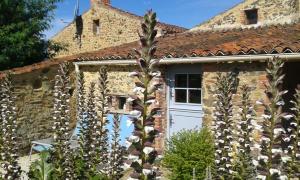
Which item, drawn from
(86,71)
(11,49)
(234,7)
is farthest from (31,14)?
(234,7)

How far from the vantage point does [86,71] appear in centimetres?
1511

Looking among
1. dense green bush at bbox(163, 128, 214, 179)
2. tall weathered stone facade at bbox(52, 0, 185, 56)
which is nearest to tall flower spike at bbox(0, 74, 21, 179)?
dense green bush at bbox(163, 128, 214, 179)

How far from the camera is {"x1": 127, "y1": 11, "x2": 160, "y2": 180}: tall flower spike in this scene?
337cm

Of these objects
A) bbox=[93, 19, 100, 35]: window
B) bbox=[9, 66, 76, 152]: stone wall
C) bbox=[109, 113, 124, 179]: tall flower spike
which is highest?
bbox=[93, 19, 100, 35]: window

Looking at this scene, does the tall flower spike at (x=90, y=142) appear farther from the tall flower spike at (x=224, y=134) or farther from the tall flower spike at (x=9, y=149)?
the tall flower spike at (x=224, y=134)

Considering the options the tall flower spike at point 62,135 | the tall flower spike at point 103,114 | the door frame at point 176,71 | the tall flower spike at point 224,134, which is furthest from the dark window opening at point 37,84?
the tall flower spike at point 224,134

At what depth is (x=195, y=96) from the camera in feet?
38.9

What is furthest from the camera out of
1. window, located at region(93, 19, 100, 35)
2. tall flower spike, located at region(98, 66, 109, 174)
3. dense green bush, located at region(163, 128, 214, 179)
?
window, located at region(93, 19, 100, 35)

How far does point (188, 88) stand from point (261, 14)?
626cm

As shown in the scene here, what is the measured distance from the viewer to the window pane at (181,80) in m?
12.0

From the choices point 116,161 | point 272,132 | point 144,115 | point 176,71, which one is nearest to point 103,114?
point 116,161

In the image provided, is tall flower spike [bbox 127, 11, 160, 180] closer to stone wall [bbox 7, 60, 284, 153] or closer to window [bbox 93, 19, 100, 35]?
stone wall [bbox 7, 60, 284, 153]

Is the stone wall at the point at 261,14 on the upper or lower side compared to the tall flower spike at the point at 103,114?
upper

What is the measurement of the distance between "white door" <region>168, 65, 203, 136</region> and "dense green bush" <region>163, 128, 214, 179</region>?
232 centimetres
